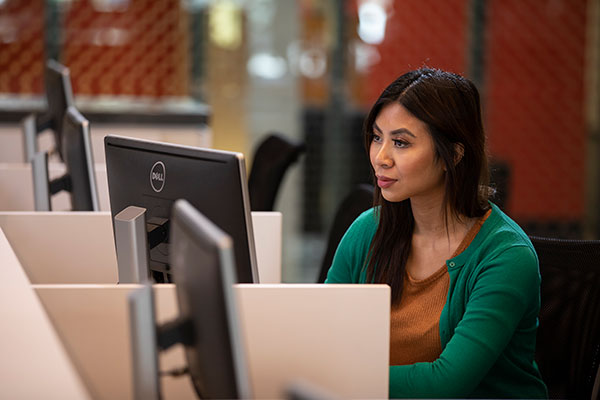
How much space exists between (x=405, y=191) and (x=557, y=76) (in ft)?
13.7

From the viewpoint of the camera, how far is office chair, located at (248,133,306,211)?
2.84 metres

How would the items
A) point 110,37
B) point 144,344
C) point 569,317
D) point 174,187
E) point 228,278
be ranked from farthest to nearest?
point 110,37, point 569,317, point 174,187, point 144,344, point 228,278

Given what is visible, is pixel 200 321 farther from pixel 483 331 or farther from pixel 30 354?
pixel 483 331

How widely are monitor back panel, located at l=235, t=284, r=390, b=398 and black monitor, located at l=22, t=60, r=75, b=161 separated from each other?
154cm

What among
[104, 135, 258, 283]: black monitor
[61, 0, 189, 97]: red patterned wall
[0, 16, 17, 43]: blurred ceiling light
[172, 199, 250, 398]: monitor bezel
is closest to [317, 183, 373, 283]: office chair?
[104, 135, 258, 283]: black monitor

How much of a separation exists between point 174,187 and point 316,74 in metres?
3.72

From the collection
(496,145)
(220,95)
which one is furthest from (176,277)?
(496,145)

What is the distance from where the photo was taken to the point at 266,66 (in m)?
4.75

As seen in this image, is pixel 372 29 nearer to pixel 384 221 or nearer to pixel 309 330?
pixel 384 221

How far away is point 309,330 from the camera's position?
1299 millimetres

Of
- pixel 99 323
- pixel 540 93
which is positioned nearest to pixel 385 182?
pixel 99 323

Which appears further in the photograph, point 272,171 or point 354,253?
point 272,171

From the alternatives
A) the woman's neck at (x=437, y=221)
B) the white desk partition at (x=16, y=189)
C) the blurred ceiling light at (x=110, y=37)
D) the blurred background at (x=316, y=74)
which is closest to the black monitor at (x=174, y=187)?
the woman's neck at (x=437, y=221)

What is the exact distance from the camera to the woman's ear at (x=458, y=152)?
1769 mm
